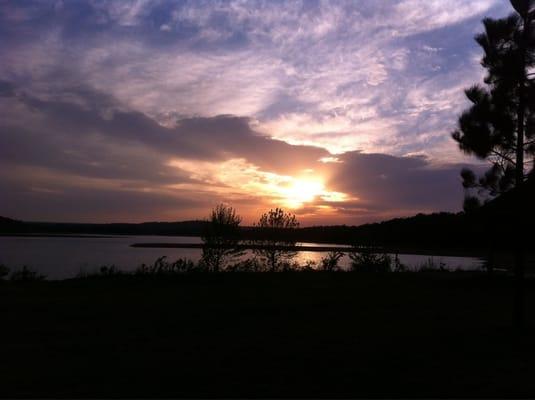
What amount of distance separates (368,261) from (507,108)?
61.9ft

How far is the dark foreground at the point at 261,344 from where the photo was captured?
21.7 ft

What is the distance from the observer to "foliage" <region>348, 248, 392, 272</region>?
94.0 feet

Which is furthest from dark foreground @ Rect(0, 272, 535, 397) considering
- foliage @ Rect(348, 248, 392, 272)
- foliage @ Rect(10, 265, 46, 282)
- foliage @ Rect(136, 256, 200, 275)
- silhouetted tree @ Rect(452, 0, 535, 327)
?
foliage @ Rect(348, 248, 392, 272)

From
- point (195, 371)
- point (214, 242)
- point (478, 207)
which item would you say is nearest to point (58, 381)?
point (195, 371)

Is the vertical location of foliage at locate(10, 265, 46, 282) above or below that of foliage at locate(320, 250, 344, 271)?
below

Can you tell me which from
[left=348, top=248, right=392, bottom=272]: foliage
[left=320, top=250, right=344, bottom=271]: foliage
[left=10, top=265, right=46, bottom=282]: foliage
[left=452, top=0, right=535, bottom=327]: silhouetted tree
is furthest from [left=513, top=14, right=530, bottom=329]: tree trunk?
[left=10, top=265, right=46, bottom=282]: foliage

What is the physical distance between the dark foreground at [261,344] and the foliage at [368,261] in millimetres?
11240

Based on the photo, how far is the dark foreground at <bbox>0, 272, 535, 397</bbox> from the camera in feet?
21.7

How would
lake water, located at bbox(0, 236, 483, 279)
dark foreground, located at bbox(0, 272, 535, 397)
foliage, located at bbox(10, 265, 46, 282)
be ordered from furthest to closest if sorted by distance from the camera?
1. lake water, located at bbox(0, 236, 483, 279)
2. foliage, located at bbox(10, 265, 46, 282)
3. dark foreground, located at bbox(0, 272, 535, 397)

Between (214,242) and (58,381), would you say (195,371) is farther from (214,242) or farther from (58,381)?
(214,242)

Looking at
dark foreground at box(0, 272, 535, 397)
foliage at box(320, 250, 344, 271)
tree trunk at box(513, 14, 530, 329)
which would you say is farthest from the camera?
foliage at box(320, 250, 344, 271)

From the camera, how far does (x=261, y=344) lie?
360 inches

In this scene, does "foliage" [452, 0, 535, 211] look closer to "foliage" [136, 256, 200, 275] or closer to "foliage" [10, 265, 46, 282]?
"foliage" [136, 256, 200, 275]

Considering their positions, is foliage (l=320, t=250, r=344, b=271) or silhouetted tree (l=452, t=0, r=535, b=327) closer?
silhouetted tree (l=452, t=0, r=535, b=327)
